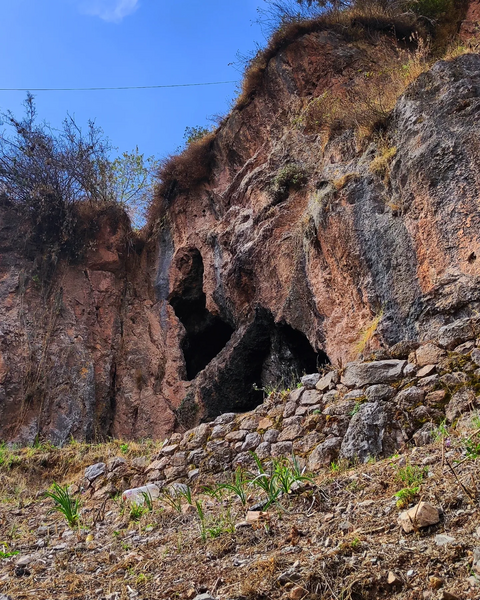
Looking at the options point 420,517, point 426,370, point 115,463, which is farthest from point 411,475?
point 115,463

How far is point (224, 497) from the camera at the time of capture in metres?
4.38

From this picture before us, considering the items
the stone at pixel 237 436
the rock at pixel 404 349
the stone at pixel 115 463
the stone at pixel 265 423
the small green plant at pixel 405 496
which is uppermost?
the rock at pixel 404 349

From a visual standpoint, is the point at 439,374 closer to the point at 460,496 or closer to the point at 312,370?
the point at 460,496

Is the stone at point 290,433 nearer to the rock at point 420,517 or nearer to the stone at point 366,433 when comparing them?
the stone at point 366,433

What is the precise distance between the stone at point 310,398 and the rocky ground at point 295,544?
33.3 inches

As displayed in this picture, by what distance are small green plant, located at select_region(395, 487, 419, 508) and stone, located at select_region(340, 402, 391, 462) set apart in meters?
1.25

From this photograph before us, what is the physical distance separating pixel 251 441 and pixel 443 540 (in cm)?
305

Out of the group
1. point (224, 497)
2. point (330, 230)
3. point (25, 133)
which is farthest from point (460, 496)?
point (25, 133)

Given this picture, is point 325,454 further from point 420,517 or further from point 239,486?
point 420,517

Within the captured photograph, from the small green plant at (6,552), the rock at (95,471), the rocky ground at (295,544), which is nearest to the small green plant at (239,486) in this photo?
the rocky ground at (295,544)

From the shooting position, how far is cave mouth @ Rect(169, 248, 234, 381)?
1112cm

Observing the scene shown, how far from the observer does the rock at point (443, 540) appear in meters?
2.29

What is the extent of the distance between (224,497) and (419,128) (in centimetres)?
484

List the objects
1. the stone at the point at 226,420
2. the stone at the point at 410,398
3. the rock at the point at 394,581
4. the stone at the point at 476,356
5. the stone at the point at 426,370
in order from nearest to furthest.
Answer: the rock at the point at 394,581 → the stone at the point at 476,356 → the stone at the point at 410,398 → the stone at the point at 426,370 → the stone at the point at 226,420
